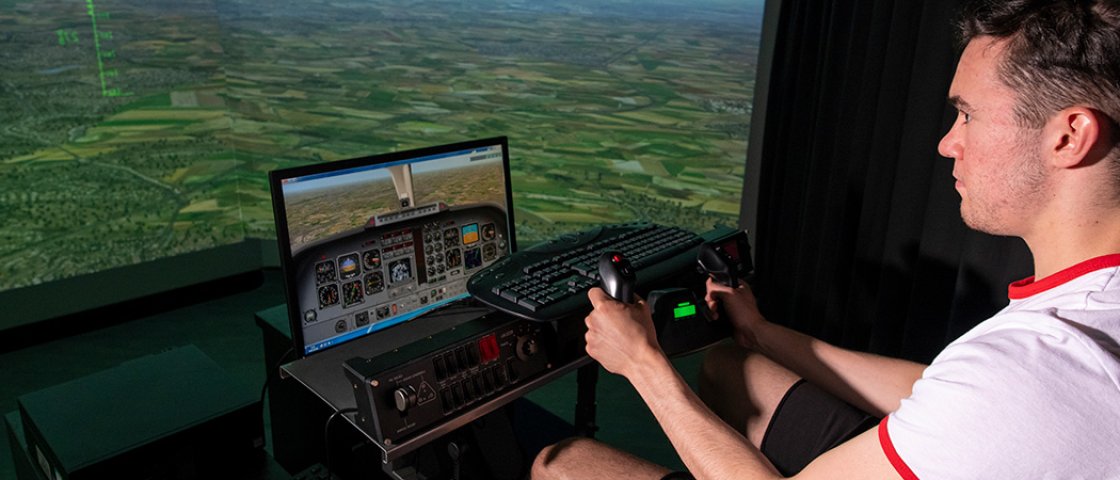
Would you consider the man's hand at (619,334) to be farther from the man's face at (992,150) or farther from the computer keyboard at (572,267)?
the man's face at (992,150)

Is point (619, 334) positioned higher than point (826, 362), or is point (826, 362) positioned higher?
point (619, 334)

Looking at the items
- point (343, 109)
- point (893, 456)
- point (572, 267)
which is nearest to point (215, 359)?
point (343, 109)

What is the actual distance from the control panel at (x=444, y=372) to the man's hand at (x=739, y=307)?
45 centimetres

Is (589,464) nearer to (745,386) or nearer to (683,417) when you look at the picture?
(683,417)

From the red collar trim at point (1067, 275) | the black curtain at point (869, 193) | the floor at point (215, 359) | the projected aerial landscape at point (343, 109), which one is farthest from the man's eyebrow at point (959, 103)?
the projected aerial landscape at point (343, 109)

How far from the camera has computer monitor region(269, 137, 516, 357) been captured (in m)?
1.27

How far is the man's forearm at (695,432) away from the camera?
3.41 feet

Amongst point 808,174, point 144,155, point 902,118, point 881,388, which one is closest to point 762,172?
point 808,174

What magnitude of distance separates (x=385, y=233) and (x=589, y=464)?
595 millimetres

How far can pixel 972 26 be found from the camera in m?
0.96

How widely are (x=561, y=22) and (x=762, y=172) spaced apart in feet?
4.05

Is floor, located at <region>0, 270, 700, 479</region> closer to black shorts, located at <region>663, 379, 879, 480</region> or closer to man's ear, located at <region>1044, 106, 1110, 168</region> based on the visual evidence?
black shorts, located at <region>663, 379, 879, 480</region>

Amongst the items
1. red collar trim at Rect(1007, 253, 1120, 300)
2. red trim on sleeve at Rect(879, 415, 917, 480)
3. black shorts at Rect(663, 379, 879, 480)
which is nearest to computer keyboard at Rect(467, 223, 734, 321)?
black shorts at Rect(663, 379, 879, 480)

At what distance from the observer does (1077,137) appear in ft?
2.75
